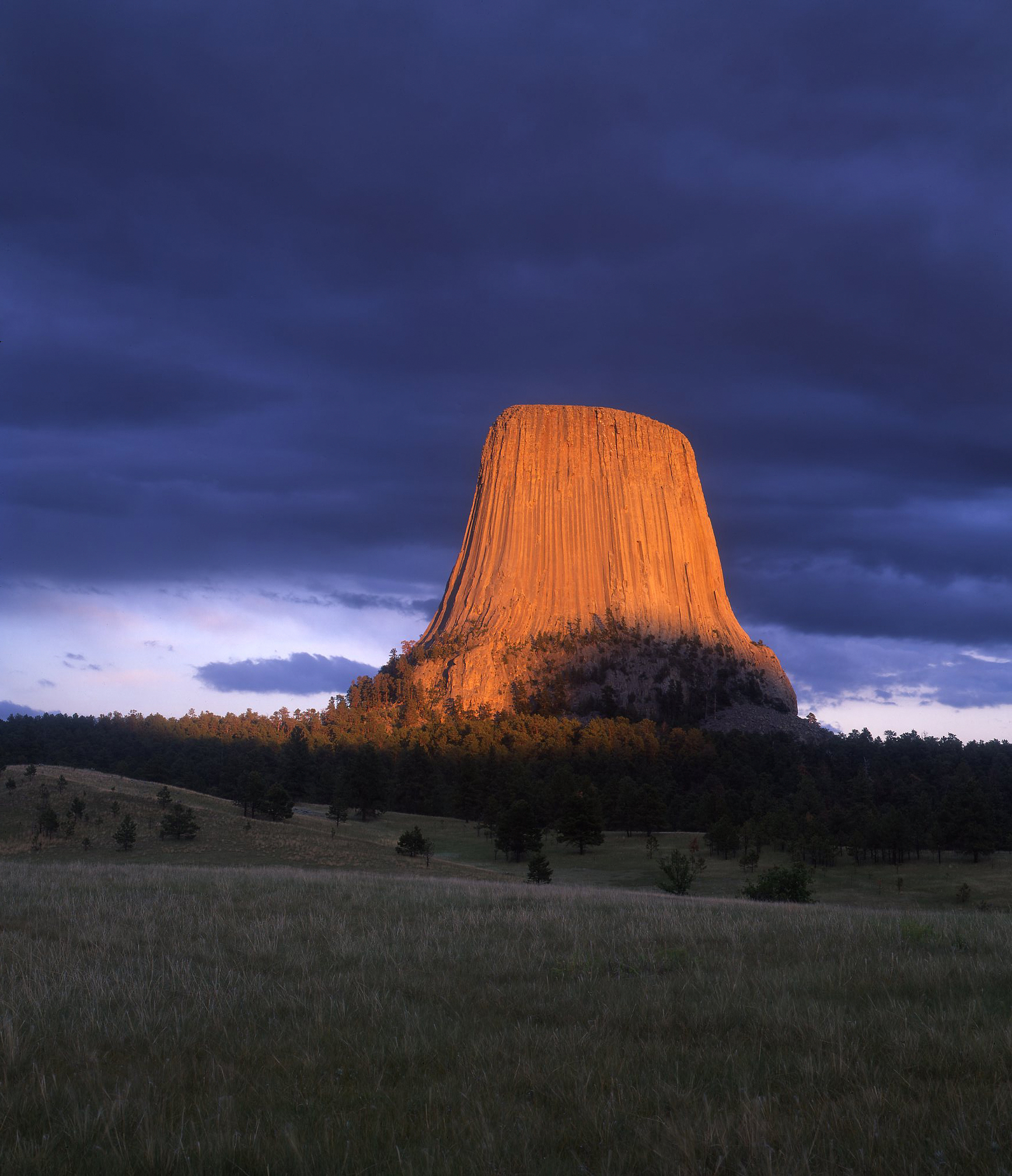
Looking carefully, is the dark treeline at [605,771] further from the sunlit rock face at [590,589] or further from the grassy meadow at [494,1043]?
the grassy meadow at [494,1043]

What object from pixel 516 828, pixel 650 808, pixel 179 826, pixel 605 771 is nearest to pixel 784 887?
pixel 179 826

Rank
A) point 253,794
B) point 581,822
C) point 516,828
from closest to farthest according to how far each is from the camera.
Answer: point 516,828 < point 253,794 < point 581,822

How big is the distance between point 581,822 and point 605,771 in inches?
1339

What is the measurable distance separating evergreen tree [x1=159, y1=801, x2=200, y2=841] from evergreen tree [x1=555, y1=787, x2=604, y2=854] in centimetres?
2877

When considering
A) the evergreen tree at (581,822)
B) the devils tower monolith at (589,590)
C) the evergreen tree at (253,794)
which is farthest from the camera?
the devils tower monolith at (589,590)

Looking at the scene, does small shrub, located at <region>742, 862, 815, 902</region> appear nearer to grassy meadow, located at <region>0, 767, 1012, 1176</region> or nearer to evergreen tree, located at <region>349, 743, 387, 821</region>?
grassy meadow, located at <region>0, 767, 1012, 1176</region>

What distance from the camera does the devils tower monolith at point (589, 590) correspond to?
14150 cm

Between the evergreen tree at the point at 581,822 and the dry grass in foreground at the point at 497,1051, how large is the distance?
5603 centimetres

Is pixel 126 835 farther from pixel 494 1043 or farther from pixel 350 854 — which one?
pixel 494 1043

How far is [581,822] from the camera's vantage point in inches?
2527

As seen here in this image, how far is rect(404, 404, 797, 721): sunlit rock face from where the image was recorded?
465ft

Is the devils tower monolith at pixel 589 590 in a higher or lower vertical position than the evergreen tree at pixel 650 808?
higher

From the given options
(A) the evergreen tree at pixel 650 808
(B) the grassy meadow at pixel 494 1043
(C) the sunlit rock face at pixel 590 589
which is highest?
(C) the sunlit rock face at pixel 590 589

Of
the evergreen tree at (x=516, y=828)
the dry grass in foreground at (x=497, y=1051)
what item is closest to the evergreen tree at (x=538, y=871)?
the evergreen tree at (x=516, y=828)
